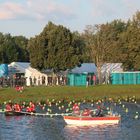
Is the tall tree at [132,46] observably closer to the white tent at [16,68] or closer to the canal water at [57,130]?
the white tent at [16,68]

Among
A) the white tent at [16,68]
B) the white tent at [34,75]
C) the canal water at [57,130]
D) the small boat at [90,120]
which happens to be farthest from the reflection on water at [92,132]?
the white tent at [16,68]

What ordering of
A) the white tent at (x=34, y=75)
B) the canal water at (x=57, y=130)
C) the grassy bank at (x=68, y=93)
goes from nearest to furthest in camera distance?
the canal water at (x=57, y=130) → the grassy bank at (x=68, y=93) → the white tent at (x=34, y=75)

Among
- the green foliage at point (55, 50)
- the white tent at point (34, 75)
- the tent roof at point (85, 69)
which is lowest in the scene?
the white tent at point (34, 75)

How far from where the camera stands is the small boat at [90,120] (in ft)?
162

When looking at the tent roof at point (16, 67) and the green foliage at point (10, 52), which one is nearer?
the tent roof at point (16, 67)

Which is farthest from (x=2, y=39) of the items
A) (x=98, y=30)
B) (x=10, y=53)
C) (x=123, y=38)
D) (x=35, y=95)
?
(x=35, y=95)

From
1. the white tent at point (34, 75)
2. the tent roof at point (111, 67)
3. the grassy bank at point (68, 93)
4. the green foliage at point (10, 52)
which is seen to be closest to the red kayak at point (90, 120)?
the grassy bank at point (68, 93)

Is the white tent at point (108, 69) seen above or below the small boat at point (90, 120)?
above

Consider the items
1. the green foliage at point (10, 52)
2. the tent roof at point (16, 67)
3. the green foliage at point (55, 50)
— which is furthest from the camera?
the green foliage at point (10, 52)

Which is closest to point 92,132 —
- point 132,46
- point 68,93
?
point 68,93

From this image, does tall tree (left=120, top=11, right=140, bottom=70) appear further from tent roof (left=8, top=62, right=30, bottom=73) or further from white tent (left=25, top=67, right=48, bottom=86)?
tent roof (left=8, top=62, right=30, bottom=73)

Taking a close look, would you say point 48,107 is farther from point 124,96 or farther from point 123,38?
point 123,38

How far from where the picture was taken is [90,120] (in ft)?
162

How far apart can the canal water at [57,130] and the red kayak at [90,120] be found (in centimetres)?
68
